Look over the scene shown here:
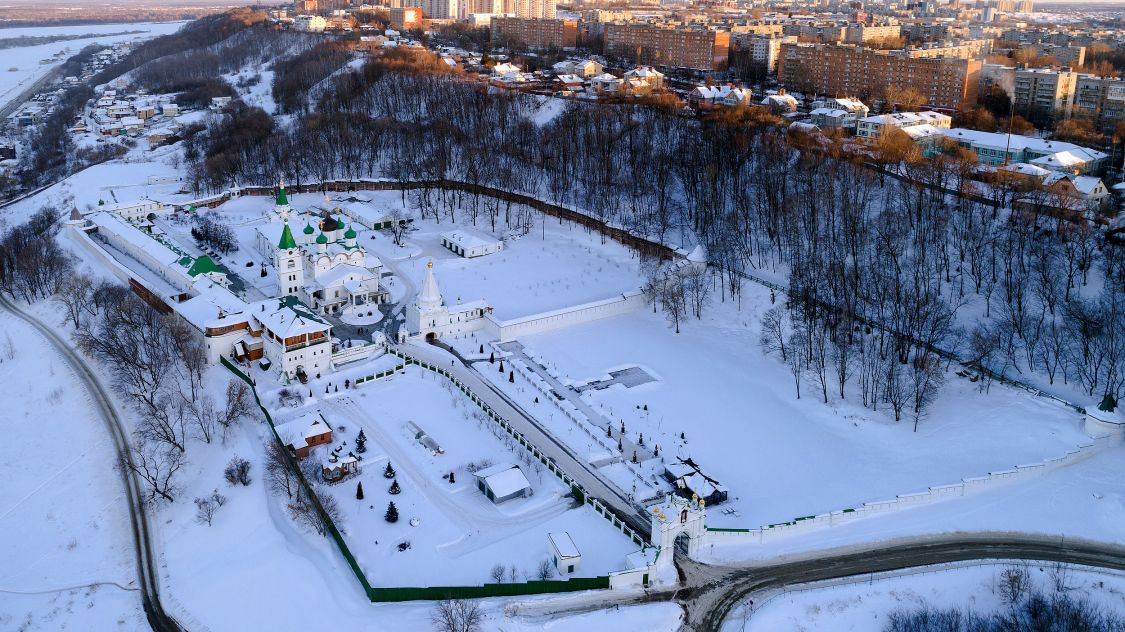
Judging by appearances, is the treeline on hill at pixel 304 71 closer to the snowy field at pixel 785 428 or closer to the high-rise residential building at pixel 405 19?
the high-rise residential building at pixel 405 19

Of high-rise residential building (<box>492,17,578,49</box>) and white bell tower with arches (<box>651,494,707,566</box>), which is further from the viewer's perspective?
high-rise residential building (<box>492,17,578,49</box>)

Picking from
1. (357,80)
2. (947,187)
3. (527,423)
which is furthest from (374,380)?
(357,80)

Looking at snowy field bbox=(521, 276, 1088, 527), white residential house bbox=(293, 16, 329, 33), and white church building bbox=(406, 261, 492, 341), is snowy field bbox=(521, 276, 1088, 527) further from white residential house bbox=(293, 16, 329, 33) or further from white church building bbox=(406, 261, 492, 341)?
white residential house bbox=(293, 16, 329, 33)

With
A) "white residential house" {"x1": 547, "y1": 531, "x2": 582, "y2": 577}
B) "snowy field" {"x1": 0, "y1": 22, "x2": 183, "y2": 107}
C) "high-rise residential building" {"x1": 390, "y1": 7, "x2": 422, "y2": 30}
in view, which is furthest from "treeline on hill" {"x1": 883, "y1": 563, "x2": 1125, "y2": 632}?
"high-rise residential building" {"x1": 390, "y1": 7, "x2": 422, "y2": 30}

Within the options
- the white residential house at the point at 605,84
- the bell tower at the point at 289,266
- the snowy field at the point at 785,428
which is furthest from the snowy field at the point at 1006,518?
the white residential house at the point at 605,84

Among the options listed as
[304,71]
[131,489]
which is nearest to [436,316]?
[131,489]

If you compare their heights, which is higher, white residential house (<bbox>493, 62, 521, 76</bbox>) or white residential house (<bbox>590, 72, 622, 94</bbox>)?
white residential house (<bbox>493, 62, 521, 76</bbox>)

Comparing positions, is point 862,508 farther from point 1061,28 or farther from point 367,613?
point 1061,28
